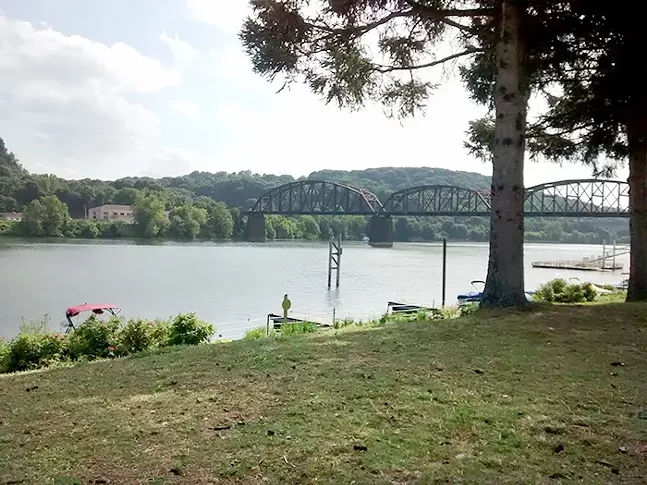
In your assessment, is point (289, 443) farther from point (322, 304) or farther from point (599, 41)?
point (322, 304)

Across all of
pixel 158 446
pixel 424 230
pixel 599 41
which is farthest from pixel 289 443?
pixel 424 230

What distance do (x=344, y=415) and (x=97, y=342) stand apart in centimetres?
458

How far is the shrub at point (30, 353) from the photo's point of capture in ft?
22.2

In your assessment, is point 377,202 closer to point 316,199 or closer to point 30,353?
point 316,199

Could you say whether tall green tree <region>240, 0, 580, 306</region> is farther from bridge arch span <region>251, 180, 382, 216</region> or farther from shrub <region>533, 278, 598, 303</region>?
bridge arch span <region>251, 180, 382, 216</region>

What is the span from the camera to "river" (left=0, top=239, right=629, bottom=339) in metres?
19.5

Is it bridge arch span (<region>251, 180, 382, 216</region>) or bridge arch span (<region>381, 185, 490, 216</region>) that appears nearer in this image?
bridge arch span (<region>381, 185, 490, 216</region>)

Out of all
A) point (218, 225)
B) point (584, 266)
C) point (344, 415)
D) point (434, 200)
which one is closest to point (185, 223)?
point (218, 225)

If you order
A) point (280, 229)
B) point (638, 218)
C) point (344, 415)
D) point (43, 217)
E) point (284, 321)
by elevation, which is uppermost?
point (43, 217)

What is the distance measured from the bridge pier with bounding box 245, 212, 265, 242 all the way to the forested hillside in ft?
4.26

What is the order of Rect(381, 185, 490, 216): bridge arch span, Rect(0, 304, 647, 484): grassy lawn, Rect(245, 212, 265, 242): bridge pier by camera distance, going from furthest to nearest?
1. Rect(245, 212, 265, 242): bridge pier
2. Rect(381, 185, 490, 216): bridge arch span
3. Rect(0, 304, 647, 484): grassy lawn

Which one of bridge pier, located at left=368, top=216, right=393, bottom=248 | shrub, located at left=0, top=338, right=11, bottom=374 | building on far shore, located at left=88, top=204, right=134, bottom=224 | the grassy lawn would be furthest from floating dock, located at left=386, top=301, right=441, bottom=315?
building on far shore, located at left=88, top=204, right=134, bottom=224

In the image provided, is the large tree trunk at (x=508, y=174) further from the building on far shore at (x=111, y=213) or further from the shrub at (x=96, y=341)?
the building on far shore at (x=111, y=213)

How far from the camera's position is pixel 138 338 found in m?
6.80
